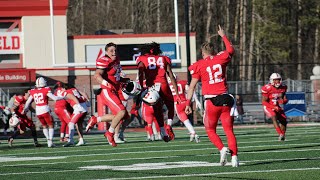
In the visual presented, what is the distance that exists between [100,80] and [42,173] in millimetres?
4224

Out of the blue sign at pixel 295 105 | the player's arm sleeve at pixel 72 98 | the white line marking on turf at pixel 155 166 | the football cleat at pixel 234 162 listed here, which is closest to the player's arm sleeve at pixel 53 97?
the player's arm sleeve at pixel 72 98

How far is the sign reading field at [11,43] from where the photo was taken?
42719 millimetres

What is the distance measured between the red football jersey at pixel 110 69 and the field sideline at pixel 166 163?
4.04 ft

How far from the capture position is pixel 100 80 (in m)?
16.8

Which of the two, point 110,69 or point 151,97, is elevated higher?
point 110,69

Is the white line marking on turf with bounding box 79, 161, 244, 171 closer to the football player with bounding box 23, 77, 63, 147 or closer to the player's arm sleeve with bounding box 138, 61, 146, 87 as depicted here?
the player's arm sleeve with bounding box 138, 61, 146, 87

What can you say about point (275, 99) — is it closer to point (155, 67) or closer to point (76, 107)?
point (76, 107)

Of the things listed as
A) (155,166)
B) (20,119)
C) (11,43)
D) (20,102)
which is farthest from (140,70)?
(11,43)

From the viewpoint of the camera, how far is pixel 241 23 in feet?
195

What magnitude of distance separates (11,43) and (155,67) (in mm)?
26428

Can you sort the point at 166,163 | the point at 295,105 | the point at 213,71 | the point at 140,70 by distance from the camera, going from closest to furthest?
the point at 213,71 < the point at 166,163 < the point at 140,70 < the point at 295,105

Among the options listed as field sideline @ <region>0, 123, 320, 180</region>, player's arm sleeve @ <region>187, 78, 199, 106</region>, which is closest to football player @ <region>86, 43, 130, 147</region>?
field sideline @ <region>0, 123, 320, 180</region>

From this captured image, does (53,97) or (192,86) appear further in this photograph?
(53,97)

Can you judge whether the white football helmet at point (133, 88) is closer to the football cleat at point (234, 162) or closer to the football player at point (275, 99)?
the football cleat at point (234, 162)
